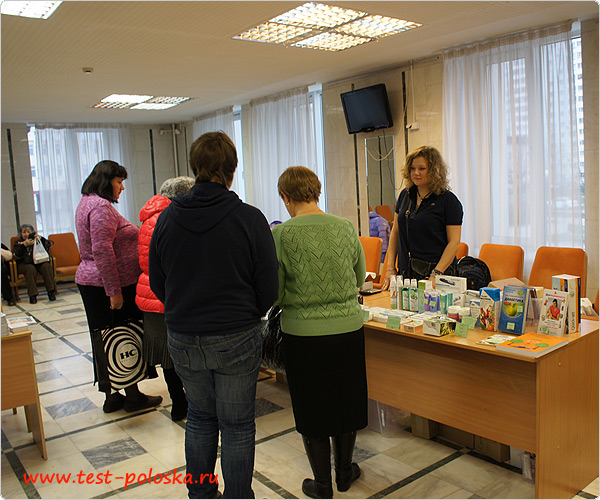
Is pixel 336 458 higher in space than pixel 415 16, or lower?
lower

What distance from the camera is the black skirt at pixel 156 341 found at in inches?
136

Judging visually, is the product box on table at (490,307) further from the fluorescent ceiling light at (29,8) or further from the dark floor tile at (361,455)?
the fluorescent ceiling light at (29,8)

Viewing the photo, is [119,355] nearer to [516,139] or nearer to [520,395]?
[520,395]

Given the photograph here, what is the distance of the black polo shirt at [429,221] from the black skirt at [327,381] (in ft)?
3.84

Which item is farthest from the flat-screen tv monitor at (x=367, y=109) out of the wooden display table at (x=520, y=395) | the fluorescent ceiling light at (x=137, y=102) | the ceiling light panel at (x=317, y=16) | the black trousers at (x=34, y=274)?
the black trousers at (x=34, y=274)

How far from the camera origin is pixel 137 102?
8.12m

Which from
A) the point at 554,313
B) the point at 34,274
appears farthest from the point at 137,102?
the point at 554,313

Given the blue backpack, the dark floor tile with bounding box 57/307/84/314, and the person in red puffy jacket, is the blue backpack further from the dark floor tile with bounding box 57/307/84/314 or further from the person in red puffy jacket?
the dark floor tile with bounding box 57/307/84/314

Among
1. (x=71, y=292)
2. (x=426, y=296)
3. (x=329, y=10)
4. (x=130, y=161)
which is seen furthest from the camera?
(x=130, y=161)

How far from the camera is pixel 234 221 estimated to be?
6.89ft

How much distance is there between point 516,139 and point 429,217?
242 centimetres

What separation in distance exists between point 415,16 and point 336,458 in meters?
3.32

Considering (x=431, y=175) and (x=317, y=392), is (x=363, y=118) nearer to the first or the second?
(x=431, y=175)

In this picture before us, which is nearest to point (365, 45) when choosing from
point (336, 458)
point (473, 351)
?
point (473, 351)
